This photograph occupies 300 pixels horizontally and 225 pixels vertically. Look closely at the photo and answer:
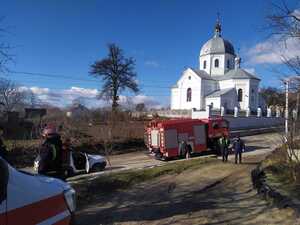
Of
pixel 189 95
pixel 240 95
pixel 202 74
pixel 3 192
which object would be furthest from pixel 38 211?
pixel 202 74

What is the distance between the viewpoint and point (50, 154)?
6.44m

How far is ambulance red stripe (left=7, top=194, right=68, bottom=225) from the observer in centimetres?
285

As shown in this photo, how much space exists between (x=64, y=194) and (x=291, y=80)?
904 cm

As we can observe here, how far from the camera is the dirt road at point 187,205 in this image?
9.05 meters

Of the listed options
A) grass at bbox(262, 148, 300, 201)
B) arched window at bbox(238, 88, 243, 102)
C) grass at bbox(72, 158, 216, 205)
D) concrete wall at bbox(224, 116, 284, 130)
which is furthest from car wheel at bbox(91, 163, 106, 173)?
arched window at bbox(238, 88, 243, 102)

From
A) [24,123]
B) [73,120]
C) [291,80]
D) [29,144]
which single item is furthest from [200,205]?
[24,123]

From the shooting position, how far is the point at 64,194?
12.4 ft

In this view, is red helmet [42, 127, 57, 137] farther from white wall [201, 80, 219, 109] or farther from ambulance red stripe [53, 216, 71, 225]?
white wall [201, 80, 219, 109]

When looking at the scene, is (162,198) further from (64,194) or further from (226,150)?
(226,150)

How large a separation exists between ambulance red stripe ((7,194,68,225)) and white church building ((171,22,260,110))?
2634 inches

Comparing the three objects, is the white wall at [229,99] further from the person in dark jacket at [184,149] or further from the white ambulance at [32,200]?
the white ambulance at [32,200]

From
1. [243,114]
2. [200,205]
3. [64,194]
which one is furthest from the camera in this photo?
[243,114]

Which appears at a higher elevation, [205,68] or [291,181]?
[205,68]

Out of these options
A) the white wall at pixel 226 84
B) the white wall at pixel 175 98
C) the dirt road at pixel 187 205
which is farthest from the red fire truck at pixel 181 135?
the white wall at pixel 175 98
